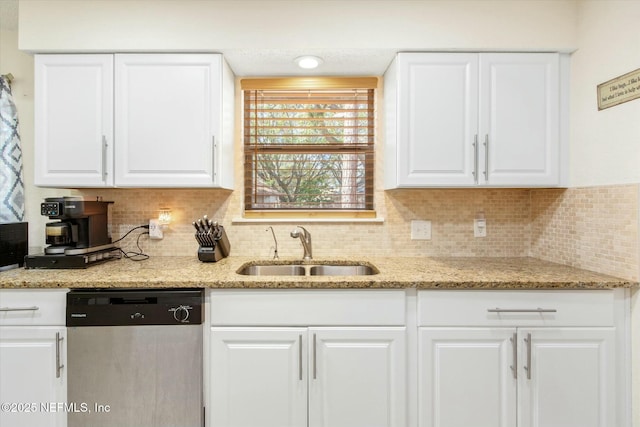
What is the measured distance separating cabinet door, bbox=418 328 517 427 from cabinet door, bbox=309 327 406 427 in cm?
12

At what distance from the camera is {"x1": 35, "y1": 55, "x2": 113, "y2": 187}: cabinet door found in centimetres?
177

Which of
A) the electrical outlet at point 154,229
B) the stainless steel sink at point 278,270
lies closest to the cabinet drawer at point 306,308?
the stainless steel sink at point 278,270

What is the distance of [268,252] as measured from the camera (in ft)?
7.07

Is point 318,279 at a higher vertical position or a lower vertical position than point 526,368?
higher

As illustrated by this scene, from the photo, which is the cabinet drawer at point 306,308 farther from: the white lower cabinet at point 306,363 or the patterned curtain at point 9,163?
the patterned curtain at point 9,163

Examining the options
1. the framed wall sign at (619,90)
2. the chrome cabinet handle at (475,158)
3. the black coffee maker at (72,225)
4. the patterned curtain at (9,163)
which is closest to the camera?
the framed wall sign at (619,90)

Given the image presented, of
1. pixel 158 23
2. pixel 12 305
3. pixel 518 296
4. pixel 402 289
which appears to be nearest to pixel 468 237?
pixel 518 296

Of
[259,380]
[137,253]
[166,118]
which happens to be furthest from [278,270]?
[166,118]

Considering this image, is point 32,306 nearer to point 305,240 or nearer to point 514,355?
point 305,240

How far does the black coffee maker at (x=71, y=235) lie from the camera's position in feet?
5.55

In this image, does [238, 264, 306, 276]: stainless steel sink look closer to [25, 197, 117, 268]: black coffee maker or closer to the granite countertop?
the granite countertop

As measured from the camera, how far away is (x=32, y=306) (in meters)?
1.50

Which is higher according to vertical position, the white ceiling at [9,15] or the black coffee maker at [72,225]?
the white ceiling at [9,15]

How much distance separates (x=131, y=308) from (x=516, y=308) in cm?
169
